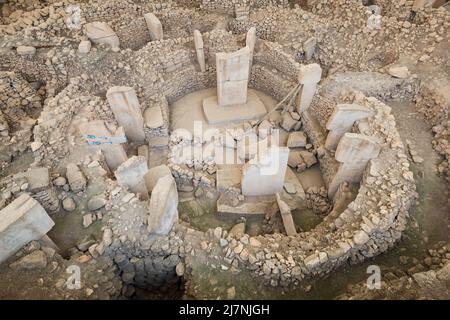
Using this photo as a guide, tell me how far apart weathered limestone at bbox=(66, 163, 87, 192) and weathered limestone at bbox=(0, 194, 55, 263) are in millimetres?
874

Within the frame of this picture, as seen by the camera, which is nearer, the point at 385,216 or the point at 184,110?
the point at 385,216

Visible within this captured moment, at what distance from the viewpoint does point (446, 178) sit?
17.6ft

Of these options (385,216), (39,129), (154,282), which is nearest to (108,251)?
(154,282)

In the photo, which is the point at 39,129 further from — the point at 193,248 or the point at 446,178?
the point at 446,178

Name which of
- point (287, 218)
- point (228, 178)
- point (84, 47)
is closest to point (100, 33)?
point (84, 47)

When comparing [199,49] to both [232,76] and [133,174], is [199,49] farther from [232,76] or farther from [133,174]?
[133,174]

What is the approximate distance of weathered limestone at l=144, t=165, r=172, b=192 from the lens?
5.58 meters

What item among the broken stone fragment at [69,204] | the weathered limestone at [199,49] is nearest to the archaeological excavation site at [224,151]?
the broken stone fragment at [69,204]

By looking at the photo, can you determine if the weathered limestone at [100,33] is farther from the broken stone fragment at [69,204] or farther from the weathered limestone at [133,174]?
the broken stone fragment at [69,204]

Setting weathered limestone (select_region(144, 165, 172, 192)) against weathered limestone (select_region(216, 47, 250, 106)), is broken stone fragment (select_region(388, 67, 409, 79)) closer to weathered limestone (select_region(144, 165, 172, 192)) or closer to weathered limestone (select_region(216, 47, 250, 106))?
weathered limestone (select_region(216, 47, 250, 106))

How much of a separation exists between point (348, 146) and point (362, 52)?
3.33m

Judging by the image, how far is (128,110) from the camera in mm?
6309

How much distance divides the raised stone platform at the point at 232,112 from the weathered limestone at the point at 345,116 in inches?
76.1

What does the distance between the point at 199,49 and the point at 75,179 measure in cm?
425
